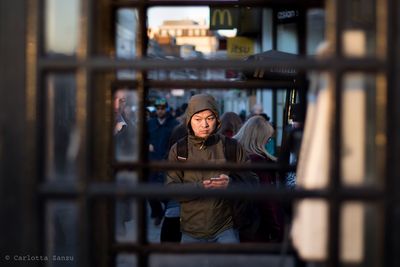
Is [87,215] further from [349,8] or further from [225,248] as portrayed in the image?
[225,248]

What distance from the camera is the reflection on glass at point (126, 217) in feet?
9.23

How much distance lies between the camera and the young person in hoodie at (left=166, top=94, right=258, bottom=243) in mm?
4309

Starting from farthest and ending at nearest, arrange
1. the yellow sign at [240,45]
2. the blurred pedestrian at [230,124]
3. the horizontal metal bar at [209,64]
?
the yellow sign at [240,45]
the blurred pedestrian at [230,124]
the horizontal metal bar at [209,64]

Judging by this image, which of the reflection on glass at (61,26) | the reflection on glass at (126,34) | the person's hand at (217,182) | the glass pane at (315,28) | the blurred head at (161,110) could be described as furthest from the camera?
the blurred head at (161,110)

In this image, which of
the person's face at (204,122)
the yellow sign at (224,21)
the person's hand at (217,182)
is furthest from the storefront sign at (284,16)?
the yellow sign at (224,21)

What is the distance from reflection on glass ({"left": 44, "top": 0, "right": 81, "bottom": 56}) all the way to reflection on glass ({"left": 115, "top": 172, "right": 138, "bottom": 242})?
895 millimetres

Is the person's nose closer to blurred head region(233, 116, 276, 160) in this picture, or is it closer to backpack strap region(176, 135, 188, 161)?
backpack strap region(176, 135, 188, 161)

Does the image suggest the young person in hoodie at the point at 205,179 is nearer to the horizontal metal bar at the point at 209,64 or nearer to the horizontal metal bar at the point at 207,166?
the horizontal metal bar at the point at 207,166

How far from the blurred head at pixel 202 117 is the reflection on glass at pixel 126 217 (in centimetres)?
124

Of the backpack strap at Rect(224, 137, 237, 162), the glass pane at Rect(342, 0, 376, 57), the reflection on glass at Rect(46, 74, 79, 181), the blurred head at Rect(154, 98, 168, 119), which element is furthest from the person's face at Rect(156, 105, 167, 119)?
the glass pane at Rect(342, 0, 376, 57)

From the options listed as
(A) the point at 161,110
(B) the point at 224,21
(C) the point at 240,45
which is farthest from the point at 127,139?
(A) the point at 161,110

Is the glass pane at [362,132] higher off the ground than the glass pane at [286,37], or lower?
lower

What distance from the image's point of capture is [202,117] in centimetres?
457

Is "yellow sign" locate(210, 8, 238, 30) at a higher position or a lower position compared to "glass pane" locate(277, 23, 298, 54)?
higher
